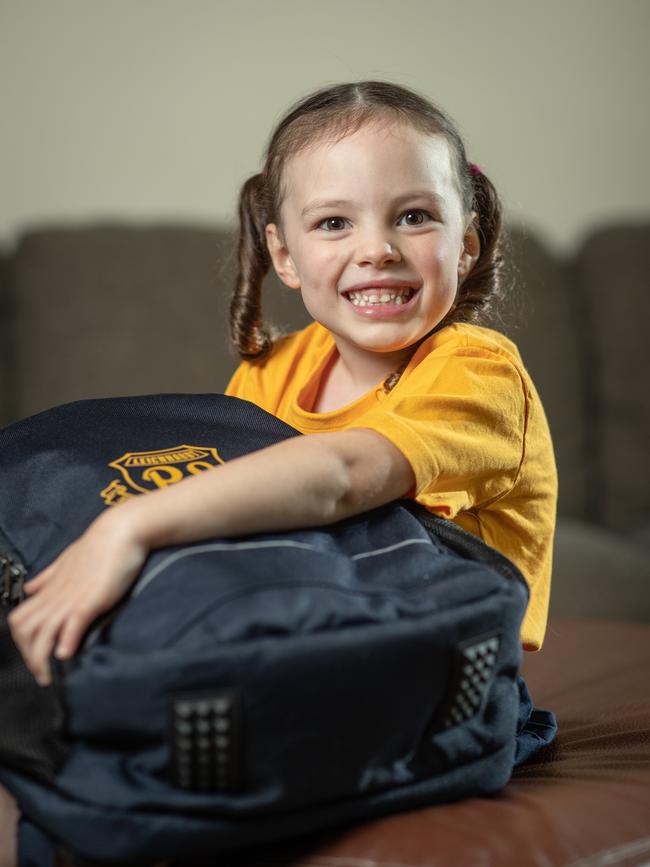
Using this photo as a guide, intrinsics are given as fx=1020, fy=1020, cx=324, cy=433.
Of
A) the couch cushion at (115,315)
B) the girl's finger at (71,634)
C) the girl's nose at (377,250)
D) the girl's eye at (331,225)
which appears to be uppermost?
the girl's eye at (331,225)

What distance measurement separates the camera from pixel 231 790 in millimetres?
623

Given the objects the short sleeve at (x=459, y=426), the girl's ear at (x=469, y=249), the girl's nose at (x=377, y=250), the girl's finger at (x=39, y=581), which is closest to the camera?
the girl's finger at (x=39, y=581)

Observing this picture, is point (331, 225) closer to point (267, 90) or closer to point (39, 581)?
point (39, 581)

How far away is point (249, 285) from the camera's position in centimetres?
131

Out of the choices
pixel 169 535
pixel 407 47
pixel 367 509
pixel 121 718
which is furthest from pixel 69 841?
pixel 407 47

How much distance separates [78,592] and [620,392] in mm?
1625

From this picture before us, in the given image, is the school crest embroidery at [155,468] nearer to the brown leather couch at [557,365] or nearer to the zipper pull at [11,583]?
the zipper pull at [11,583]

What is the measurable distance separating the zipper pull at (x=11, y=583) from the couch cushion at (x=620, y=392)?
154 centimetres

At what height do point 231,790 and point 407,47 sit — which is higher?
point 407,47

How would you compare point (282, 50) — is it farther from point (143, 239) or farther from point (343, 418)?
point (343, 418)

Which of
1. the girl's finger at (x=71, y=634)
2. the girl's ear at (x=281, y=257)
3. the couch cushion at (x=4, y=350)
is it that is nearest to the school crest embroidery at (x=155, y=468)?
the girl's finger at (x=71, y=634)

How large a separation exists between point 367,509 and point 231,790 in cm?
26

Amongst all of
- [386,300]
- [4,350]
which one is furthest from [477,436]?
[4,350]

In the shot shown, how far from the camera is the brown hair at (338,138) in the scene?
1051mm
